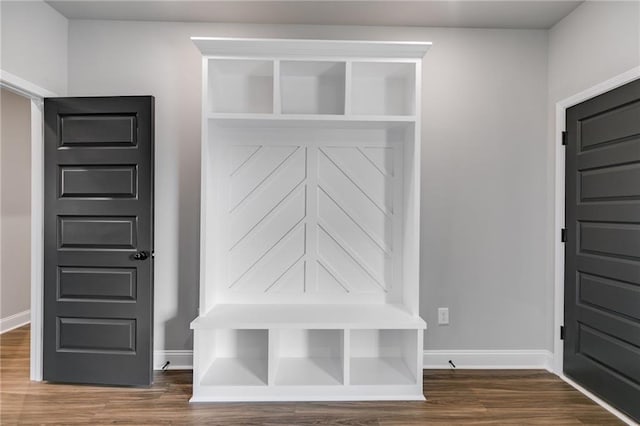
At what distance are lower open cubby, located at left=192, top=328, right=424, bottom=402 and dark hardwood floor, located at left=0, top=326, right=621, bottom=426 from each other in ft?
0.24

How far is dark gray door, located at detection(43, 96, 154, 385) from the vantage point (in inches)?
107

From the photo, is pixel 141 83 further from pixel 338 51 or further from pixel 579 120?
pixel 579 120

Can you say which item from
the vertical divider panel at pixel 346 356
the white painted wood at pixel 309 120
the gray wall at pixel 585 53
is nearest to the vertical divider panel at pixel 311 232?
the white painted wood at pixel 309 120

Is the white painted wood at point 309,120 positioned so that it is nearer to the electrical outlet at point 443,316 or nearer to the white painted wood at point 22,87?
the white painted wood at point 22,87

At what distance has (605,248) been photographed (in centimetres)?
249

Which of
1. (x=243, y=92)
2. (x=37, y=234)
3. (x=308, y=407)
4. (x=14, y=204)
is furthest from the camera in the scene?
(x=14, y=204)

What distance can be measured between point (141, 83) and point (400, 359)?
2.85 meters

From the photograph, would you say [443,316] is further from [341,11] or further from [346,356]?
[341,11]

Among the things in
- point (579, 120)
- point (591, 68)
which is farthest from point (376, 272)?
point (591, 68)

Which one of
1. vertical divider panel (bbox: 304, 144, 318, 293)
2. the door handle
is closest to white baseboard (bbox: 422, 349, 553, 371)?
vertical divider panel (bbox: 304, 144, 318, 293)

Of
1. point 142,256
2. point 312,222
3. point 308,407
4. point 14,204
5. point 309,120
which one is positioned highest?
point 309,120

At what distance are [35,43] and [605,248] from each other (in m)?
3.99

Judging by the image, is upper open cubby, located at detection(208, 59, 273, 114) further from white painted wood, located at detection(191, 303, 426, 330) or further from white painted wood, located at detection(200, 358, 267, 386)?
white painted wood, located at detection(200, 358, 267, 386)

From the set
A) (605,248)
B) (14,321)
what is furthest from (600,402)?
(14,321)
